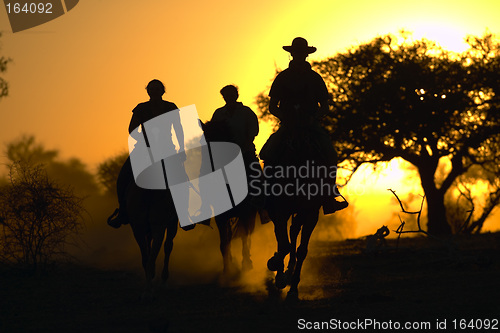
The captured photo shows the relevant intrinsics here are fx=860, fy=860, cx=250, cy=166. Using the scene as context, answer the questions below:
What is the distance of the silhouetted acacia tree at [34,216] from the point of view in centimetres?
1516

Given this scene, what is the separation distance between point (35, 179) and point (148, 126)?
4.19 metres

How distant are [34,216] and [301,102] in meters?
6.26

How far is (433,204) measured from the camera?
35875 mm

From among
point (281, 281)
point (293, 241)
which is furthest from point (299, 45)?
point (281, 281)

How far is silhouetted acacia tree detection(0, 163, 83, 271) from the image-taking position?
15164 millimetres

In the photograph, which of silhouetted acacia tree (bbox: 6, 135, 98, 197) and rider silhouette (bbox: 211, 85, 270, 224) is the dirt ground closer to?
rider silhouette (bbox: 211, 85, 270, 224)

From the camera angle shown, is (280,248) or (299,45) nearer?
(280,248)

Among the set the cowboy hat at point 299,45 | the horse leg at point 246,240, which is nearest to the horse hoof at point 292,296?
the cowboy hat at point 299,45

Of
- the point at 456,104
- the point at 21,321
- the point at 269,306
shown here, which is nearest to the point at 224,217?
the point at 269,306

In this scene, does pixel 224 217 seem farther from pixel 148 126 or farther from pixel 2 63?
pixel 2 63

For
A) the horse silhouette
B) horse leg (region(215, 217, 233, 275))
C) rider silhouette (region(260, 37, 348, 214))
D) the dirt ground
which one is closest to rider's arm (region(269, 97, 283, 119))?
rider silhouette (region(260, 37, 348, 214))

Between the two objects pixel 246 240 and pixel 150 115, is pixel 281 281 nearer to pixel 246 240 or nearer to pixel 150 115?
pixel 150 115

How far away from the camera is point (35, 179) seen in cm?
1528

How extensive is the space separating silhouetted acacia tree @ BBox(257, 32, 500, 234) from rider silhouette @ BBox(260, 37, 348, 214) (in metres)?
22.8
